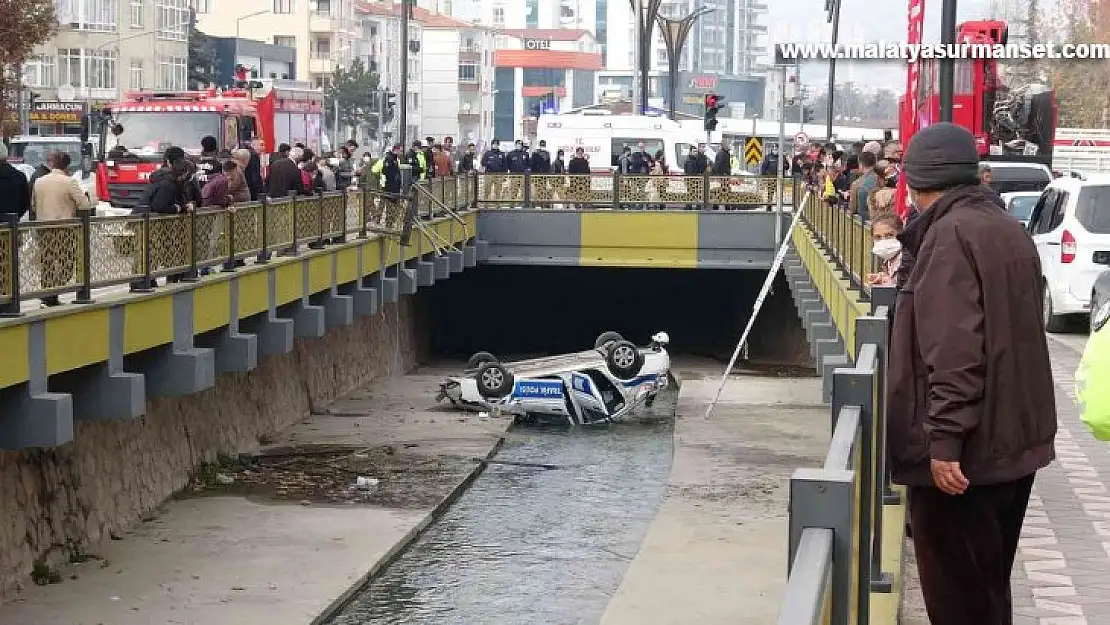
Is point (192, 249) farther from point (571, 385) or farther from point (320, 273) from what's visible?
point (571, 385)

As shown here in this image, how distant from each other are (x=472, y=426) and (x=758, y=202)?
33.7 ft

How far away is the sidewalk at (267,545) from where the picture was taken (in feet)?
50.8

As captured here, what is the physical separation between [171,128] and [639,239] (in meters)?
9.04

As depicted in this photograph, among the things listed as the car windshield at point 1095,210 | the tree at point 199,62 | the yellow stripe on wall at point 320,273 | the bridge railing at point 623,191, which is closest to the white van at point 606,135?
the bridge railing at point 623,191

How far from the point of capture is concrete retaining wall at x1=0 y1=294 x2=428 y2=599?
52.7ft

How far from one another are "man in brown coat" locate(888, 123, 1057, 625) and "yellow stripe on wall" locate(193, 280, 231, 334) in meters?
13.8

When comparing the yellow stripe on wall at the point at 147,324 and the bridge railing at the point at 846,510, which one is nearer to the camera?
the bridge railing at the point at 846,510

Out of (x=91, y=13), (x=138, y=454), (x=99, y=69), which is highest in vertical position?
(x=91, y=13)

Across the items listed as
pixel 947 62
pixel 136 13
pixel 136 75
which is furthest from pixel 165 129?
pixel 136 13

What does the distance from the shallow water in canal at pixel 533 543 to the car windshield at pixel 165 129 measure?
30.8 ft

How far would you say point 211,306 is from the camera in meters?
19.3

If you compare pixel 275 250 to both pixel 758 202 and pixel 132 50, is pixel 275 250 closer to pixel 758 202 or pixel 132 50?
pixel 758 202

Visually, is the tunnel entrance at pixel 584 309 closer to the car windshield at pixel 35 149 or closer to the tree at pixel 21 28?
the car windshield at pixel 35 149

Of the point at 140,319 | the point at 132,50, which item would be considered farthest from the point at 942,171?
the point at 132,50
